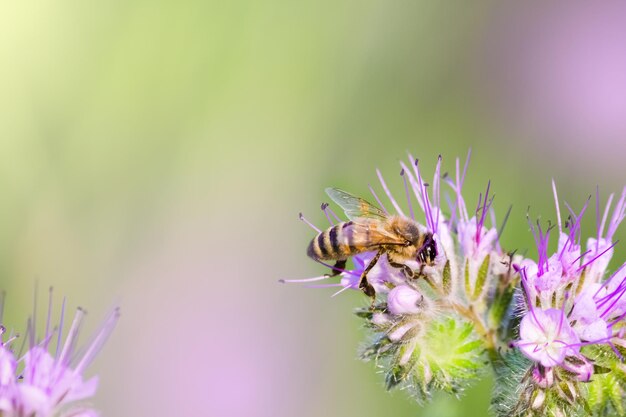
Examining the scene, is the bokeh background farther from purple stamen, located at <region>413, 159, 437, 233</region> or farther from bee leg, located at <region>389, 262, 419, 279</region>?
bee leg, located at <region>389, 262, 419, 279</region>

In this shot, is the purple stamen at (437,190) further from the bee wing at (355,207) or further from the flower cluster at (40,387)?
the flower cluster at (40,387)

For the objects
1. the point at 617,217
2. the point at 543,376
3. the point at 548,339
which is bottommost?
the point at 543,376

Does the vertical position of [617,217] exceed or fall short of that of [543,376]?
it exceeds it

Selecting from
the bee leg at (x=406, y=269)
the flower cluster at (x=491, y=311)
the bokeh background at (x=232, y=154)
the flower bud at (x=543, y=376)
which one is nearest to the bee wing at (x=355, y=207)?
the flower cluster at (x=491, y=311)

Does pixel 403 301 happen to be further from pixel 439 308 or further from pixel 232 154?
pixel 232 154

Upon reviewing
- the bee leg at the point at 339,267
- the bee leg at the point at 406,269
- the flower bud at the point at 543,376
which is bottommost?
the flower bud at the point at 543,376

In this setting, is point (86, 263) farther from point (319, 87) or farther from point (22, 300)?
Result: point (319, 87)

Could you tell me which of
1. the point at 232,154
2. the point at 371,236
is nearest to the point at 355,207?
the point at 371,236
